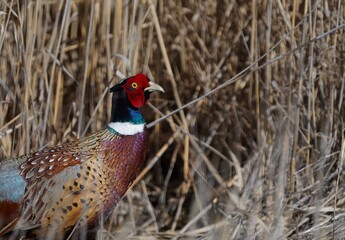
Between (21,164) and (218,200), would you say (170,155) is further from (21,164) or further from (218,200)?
(21,164)

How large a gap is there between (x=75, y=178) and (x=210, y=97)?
1.36 m

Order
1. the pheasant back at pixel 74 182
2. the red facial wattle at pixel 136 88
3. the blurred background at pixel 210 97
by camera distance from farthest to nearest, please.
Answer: the blurred background at pixel 210 97
the red facial wattle at pixel 136 88
the pheasant back at pixel 74 182

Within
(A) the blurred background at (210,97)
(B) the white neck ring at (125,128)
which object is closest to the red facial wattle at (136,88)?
(B) the white neck ring at (125,128)

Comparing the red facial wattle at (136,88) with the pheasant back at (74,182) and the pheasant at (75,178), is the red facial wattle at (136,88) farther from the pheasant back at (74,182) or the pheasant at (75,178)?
the pheasant back at (74,182)

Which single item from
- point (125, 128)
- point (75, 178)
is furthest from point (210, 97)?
point (75, 178)

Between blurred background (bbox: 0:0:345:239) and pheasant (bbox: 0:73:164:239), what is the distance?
313mm

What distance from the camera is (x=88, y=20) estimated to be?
4309 millimetres

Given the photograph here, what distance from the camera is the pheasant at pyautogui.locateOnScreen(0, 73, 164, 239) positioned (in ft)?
11.5

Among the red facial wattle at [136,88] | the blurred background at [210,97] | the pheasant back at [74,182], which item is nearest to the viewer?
the pheasant back at [74,182]

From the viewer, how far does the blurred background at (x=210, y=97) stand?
12.9 feet

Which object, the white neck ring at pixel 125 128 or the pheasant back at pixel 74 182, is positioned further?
the white neck ring at pixel 125 128

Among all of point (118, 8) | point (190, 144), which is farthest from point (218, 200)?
point (118, 8)

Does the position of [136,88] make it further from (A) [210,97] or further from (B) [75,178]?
(A) [210,97]

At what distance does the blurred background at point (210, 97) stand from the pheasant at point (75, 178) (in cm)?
31
